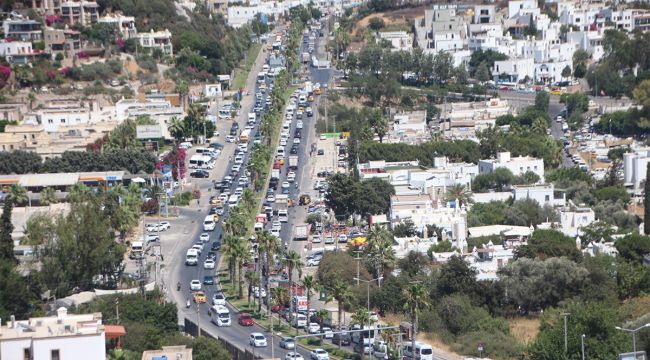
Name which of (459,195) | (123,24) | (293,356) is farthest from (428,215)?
(123,24)

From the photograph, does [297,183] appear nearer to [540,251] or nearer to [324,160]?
[324,160]

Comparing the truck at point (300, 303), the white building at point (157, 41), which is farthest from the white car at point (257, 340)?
the white building at point (157, 41)

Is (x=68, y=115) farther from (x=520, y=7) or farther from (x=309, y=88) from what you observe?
(x=520, y=7)

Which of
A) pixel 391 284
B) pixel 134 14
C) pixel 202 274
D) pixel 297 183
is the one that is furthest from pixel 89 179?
pixel 134 14

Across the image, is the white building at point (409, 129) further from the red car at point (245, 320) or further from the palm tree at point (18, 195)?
the red car at point (245, 320)

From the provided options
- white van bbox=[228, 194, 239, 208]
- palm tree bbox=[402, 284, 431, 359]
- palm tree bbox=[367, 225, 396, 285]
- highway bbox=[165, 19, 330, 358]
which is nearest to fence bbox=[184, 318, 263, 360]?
highway bbox=[165, 19, 330, 358]
